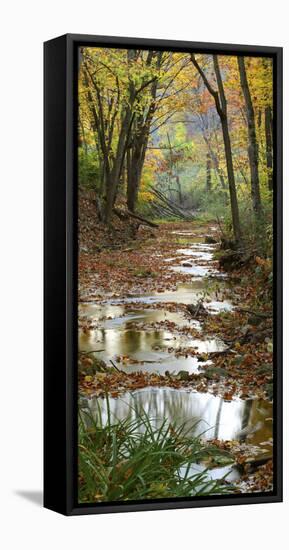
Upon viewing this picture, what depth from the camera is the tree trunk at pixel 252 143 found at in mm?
11227

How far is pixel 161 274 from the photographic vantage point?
10.9 metres

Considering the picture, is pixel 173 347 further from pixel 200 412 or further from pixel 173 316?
pixel 200 412

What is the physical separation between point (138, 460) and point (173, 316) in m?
1.08

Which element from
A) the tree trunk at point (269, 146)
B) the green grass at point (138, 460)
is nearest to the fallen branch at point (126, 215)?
the tree trunk at point (269, 146)

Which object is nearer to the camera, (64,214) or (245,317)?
(64,214)

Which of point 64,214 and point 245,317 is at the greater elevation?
point 64,214

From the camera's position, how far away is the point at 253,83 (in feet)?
36.9

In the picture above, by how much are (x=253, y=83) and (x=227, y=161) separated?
2.04 ft

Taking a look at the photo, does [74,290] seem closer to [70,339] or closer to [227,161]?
[70,339]

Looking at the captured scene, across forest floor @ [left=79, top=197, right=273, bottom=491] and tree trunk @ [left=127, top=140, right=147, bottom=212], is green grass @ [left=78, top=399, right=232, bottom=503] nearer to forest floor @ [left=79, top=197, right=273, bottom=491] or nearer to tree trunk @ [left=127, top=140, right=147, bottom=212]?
forest floor @ [left=79, top=197, right=273, bottom=491]

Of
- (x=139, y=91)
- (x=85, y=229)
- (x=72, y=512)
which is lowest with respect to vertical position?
(x=72, y=512)

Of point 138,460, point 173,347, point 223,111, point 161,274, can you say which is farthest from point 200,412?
point 223,111

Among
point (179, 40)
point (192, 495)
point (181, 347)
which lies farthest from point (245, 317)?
point (179, 40)

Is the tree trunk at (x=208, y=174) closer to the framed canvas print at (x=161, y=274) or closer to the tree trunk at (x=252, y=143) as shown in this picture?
the framed canvas print at (x=161, y=274)
